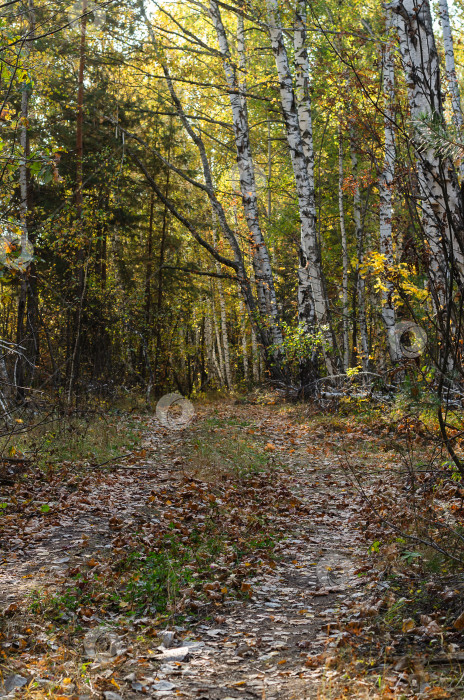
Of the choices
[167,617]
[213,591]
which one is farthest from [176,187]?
[167,617]

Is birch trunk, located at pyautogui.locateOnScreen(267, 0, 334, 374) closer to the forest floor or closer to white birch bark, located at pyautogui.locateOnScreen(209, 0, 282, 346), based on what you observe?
white birch bark, located at pyautogui.locateOnScreen(209, 0, 282, 346)

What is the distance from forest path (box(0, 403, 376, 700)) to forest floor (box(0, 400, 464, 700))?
0.6 inches

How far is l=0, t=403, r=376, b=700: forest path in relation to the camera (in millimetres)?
3465

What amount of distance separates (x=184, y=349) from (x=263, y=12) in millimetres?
14106

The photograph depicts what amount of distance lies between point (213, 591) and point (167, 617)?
0.57 metres

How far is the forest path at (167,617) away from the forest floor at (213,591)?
0.6 inches

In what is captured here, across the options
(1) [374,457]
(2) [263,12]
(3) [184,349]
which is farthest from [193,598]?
(3) [184,349]

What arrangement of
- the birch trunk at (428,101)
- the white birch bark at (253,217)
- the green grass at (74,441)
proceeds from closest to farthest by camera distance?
1. the birch trunk at (428,101)
2. the green grass at (74,441)
3. the white birch bark at (253,217)

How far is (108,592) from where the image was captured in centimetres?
482

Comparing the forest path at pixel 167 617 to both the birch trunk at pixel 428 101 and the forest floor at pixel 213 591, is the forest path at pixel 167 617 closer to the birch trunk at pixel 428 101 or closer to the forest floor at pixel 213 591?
the forest floor at pixel 213 591

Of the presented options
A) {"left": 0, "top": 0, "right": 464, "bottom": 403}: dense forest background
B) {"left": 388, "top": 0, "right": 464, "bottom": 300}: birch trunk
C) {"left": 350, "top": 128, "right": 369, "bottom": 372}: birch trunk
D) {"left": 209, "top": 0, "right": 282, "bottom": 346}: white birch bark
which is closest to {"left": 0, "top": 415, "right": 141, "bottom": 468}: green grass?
{"left": 0, "top": 0, "right": 464, "bottom": 403}: dense forest background

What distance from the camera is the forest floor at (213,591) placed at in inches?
134

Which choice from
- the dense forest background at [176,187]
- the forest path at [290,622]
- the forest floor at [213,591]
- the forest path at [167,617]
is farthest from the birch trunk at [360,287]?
the forest path at [290,622]

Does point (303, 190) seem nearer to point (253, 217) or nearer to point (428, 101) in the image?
point (253, 217)
